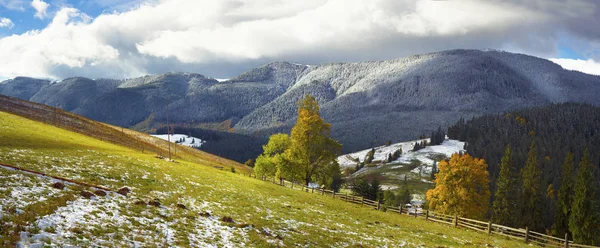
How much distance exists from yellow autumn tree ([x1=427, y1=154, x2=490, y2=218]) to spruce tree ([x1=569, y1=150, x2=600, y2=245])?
25.0 m

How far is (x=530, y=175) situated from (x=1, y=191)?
11019 cm

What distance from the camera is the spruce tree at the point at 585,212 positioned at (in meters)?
78.9

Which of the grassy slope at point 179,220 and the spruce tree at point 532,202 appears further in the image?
the spruce tree at point 532,202

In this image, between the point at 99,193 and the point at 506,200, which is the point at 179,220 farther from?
the point at 506,200

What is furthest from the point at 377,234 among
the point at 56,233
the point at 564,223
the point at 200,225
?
the point at 564,223

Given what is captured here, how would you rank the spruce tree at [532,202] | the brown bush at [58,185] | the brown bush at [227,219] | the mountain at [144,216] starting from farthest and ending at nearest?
the spruce tree at [532,202] → the brown bush at [227,219] → the brown bush at [58,185] → the mountain at [144,216]

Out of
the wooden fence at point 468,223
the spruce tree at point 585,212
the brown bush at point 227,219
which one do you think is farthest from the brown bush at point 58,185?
the spruce tree at point 585,212

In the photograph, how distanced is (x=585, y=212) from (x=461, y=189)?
33.7 metres

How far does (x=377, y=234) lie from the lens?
31.9 m

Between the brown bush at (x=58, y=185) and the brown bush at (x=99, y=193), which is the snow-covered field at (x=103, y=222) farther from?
the brown bush at (x=99, y=193)

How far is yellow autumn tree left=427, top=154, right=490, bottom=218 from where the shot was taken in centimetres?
7100

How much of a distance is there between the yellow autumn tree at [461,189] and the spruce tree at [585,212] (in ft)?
82.0

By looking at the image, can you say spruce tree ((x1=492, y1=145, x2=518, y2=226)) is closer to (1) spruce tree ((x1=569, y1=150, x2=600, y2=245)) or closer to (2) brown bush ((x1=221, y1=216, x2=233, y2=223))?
(1) spruce tree ((x1=569, y1=150, x2=600, y2=245))

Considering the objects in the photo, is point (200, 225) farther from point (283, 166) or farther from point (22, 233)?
point (283, 166)
